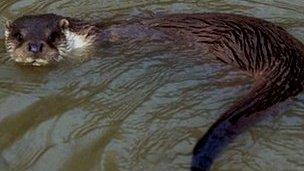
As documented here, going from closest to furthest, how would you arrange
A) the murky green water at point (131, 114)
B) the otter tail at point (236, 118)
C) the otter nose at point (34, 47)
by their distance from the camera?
the otter tail at point (236, 118) < the murky green water at point (131, 114) < the otter nose at point (34, 47)

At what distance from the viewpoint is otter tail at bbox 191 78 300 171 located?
2.89 metres

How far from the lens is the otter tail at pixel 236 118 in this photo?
2.89 metres

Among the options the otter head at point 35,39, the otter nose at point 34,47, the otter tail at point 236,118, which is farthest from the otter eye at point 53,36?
the otter tail at point 236,118

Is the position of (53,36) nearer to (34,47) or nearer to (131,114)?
(34,47)

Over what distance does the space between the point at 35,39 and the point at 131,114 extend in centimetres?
97

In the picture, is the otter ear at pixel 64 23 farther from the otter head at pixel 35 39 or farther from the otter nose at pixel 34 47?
the otter nose at pixel 34 47

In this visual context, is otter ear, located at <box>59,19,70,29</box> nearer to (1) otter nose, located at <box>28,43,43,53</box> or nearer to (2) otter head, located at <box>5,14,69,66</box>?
(2) otter head, located at <box>5,14,69,66</box>

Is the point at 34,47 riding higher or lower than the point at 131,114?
higher

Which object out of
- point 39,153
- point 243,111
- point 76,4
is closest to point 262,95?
point 243,111

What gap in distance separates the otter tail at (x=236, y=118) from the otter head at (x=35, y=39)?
1337 millimetres

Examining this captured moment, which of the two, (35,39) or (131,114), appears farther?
(35,39)

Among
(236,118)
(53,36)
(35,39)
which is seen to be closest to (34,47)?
(35,39)

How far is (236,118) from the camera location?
3154 millimetres

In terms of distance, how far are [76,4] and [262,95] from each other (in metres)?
2.11
